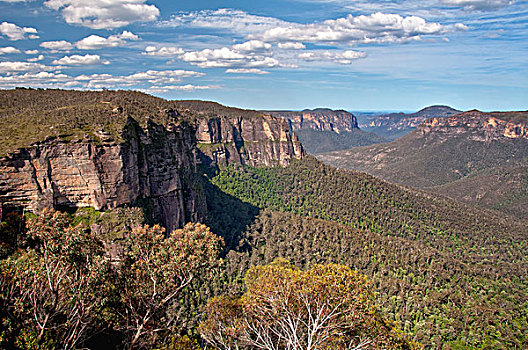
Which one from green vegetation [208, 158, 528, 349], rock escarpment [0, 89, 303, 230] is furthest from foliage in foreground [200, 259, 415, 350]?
green vegetation [208, 158, 528, 349]

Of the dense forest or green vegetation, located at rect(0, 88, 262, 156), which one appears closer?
the dense forest

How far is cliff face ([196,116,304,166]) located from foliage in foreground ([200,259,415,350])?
111994 millimetres

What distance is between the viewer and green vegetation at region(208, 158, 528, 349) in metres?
56.3

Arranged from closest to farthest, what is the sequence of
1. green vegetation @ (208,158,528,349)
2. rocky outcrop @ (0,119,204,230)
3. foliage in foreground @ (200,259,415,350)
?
1. foliage in foreground @ (200,259,415,350)
2. rocky outcrop @ (0,119,204,230)
3. green vegetation @ (208,158,528,349)

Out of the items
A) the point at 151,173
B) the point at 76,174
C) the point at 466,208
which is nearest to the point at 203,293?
the point at 151,173

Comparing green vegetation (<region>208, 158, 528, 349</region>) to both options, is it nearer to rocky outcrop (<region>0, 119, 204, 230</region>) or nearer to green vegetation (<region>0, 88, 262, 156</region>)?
rocky outcrop (<region>0, 119, 204, 230</region>)

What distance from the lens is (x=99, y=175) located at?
43.7 meters

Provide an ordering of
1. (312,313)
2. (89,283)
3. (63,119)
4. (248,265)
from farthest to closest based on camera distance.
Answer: (248,265)
(63,119)
(312,313)
(89,283)

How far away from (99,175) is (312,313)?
3443 centimetres

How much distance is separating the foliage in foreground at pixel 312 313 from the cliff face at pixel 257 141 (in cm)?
11199

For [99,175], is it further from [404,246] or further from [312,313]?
[404,246]

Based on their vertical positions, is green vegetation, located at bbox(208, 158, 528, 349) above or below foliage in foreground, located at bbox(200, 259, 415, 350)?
below

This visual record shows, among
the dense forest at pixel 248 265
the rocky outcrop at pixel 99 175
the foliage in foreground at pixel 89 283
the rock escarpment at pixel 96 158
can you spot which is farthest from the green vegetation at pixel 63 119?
the foliage in foreground at pixel 89 283

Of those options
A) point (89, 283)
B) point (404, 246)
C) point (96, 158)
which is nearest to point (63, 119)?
point (96, 158)
